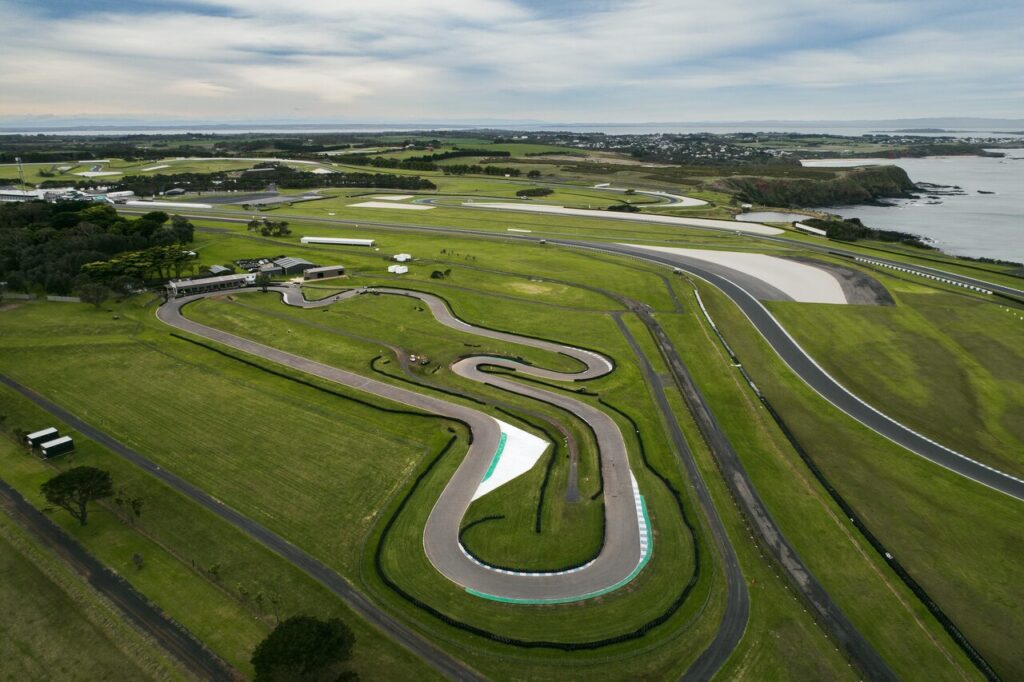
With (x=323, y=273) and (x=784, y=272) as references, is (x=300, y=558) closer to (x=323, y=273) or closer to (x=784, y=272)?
(x=323, y=273)

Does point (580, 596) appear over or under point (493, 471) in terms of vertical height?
under

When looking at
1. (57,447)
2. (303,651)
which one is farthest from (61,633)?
(57,447)

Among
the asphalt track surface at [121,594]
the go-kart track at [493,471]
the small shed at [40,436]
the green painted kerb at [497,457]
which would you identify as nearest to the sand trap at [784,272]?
the go-kart track at [493,471]

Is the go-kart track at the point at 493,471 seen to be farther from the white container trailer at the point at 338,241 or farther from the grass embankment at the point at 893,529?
the white container trailer at the point at 338,241

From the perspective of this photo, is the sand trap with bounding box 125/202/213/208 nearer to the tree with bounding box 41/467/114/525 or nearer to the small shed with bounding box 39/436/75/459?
the small shed with bounding box 39/436/75/459

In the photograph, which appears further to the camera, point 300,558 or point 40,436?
point 40,436

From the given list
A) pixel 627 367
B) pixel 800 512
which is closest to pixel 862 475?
pixel 800 512
